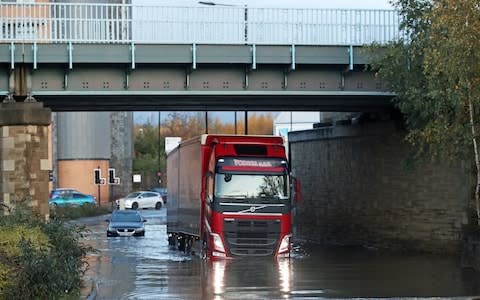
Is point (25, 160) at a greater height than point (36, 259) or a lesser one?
greater

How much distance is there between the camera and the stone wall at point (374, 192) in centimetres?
3188

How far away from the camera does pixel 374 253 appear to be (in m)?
33.5

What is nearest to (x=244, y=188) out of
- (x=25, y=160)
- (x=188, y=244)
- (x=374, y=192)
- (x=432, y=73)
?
(x=188, y=244)

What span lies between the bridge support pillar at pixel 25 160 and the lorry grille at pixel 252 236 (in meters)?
7.21

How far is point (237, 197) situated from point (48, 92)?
731cm

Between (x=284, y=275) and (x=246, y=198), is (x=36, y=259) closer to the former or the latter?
(x=284, y=275)

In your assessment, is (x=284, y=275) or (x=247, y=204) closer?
(x=284, y=275)

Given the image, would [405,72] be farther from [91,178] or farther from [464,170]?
[91,178]

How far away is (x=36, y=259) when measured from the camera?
14.8 meters

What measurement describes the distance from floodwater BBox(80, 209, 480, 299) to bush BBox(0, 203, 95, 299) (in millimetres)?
1449

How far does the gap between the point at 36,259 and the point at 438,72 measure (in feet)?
39.7

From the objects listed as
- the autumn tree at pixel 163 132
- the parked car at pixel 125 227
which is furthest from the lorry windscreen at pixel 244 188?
the autumn tree at pixel 163 132

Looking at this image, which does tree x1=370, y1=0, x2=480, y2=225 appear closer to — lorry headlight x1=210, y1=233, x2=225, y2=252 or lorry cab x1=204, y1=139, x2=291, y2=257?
lorry cab x1=204, y1=139, x2=291, y2=257

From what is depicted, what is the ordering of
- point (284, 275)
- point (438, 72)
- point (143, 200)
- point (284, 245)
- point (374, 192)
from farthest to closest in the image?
Answer: 1. point (143, 200)
2. point (374, 192)
3. point (284, 245)
4. point (284, 275)
5. point (438, 72)
